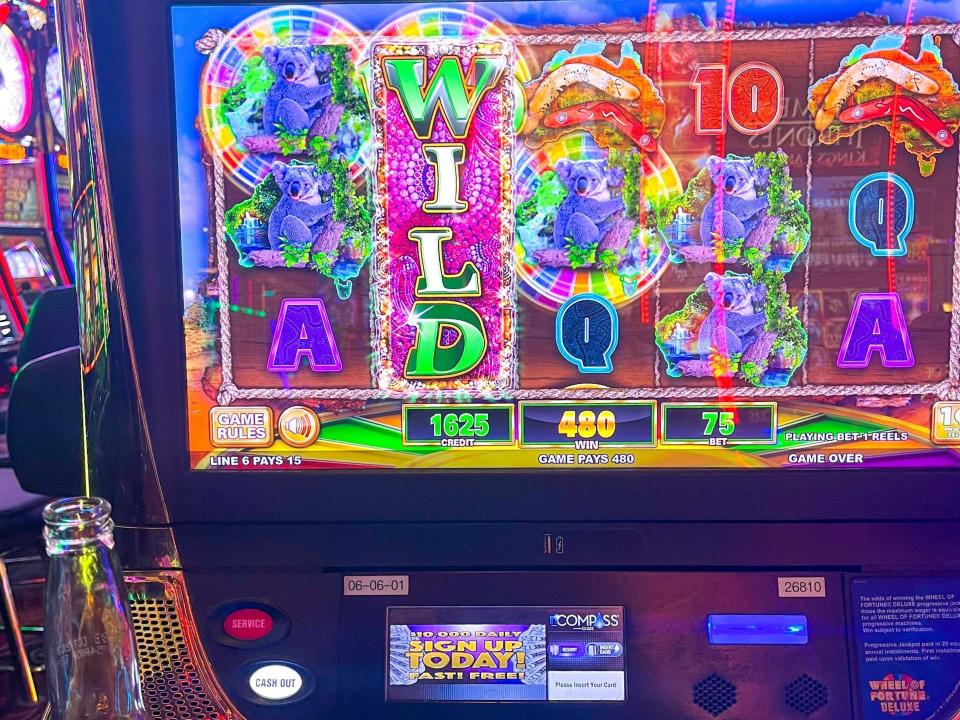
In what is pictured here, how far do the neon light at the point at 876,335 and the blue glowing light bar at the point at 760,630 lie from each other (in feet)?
1.22

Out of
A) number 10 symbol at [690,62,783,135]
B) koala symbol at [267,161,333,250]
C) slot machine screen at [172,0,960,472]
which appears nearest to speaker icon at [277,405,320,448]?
slot machine screen at [172,0,960,472]

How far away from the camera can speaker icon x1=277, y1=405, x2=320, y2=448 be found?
3.97 feet

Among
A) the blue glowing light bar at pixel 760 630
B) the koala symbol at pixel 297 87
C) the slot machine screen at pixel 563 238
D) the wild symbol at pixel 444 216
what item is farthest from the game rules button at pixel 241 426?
the blue glowing light bar at pixel 760 630

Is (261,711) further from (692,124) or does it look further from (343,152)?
(692,124)

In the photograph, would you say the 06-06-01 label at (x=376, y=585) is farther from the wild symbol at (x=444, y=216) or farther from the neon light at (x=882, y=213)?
the neon light at (x=882, y=213)

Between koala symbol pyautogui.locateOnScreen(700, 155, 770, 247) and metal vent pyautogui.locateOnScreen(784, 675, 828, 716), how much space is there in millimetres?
636

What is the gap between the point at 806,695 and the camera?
1184 millimetres

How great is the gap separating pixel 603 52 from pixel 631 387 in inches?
18.3

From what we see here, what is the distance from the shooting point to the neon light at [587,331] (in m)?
1.19

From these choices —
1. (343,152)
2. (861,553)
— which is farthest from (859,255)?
(343,152)

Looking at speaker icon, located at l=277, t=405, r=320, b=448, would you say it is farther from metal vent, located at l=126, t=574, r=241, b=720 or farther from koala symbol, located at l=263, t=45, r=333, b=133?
koala symbol, located at l=263, t=45, r=333, b=133

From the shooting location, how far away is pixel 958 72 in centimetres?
115

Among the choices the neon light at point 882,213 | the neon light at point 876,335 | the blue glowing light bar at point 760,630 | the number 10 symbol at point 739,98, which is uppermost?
the number 10 symbol at point 739,98

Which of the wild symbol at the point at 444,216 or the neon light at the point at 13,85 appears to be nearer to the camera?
the wild symbol at the point at 444,216
